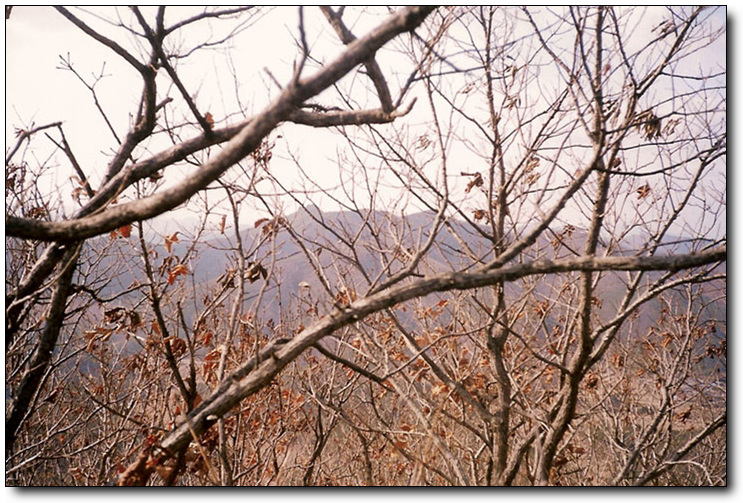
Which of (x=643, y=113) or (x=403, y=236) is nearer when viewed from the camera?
(x=643, y=113)

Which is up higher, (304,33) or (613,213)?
(613,213)

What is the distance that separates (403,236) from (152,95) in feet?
4.86

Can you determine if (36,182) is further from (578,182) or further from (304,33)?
(578,182)

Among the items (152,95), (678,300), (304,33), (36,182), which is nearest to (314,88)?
(304,33)

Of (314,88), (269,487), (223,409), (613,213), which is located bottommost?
(269,487)

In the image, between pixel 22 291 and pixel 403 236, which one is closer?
pixel 22 291

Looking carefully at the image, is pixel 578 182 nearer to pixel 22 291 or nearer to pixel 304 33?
pixel 304 33

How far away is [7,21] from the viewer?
178 cm

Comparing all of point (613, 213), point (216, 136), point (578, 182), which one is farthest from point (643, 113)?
point (216, 136)

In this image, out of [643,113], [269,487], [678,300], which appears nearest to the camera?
[269,487]

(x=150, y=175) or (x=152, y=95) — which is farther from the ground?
(x=152, y=95)

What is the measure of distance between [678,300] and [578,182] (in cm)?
285

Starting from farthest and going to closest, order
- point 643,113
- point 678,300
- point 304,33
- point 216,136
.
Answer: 1. point 678,300
2. point 643,113
3. point 216,136
4. point 304,33

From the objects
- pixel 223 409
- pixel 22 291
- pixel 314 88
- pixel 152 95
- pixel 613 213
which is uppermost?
pixel 613 213
